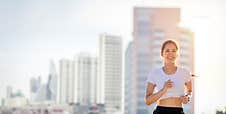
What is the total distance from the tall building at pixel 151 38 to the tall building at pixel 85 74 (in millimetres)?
18920

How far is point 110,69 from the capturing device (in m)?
140

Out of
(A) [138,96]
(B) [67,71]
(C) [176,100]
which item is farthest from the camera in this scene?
(B) [67,71]

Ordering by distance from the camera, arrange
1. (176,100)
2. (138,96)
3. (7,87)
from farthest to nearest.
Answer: (7,87)
(138,96)
(176,100)

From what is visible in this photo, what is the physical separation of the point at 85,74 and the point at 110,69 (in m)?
5.79

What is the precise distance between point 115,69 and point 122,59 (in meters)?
2.23

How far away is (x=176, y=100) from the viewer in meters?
3.72

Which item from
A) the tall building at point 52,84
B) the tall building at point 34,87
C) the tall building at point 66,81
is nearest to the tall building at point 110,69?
the tall building at point 66,81

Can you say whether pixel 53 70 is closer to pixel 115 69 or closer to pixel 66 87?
pixel 66 87

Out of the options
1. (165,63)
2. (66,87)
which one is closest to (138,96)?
(66,87)

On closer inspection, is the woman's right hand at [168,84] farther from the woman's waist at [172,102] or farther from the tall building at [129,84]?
the tall building at [129,84]

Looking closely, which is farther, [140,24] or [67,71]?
[67,71]

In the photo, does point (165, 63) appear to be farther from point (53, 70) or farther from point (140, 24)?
point (53, 70)

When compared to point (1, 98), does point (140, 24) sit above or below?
above

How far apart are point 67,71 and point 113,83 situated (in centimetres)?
1065
